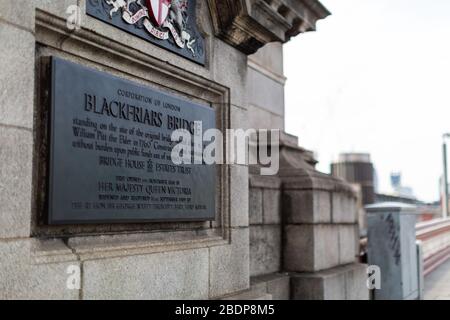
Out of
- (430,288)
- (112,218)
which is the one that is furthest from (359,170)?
(112,218)

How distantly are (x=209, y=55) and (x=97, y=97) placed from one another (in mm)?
1777

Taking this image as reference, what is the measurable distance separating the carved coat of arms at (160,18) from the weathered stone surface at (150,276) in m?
1.91

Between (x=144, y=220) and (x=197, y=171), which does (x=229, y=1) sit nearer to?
(x=197, y=171)

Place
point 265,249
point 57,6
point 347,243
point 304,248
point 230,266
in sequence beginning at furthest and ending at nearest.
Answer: point 347,243
point 304,248
point 265,249
point 230,266
point 57,6

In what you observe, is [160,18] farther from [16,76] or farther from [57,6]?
[16,76]

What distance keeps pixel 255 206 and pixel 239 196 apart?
114 centimetres

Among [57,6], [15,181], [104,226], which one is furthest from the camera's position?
[104,226]

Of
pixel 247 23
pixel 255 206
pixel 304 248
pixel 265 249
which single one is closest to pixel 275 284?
pixel 265 249

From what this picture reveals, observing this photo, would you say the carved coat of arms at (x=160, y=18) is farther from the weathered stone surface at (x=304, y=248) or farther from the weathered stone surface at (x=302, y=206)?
the weathered stone surface at (x=304, y=248)

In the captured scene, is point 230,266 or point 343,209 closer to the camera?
point 230,266

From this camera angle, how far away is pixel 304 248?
756 cm

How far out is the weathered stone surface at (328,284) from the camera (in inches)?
288

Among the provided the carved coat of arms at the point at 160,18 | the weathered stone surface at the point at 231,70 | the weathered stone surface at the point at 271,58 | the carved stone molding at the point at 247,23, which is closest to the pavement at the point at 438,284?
the weathered stone surface at the point at 271,58

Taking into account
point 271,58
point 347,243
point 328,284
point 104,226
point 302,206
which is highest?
point 271,58
